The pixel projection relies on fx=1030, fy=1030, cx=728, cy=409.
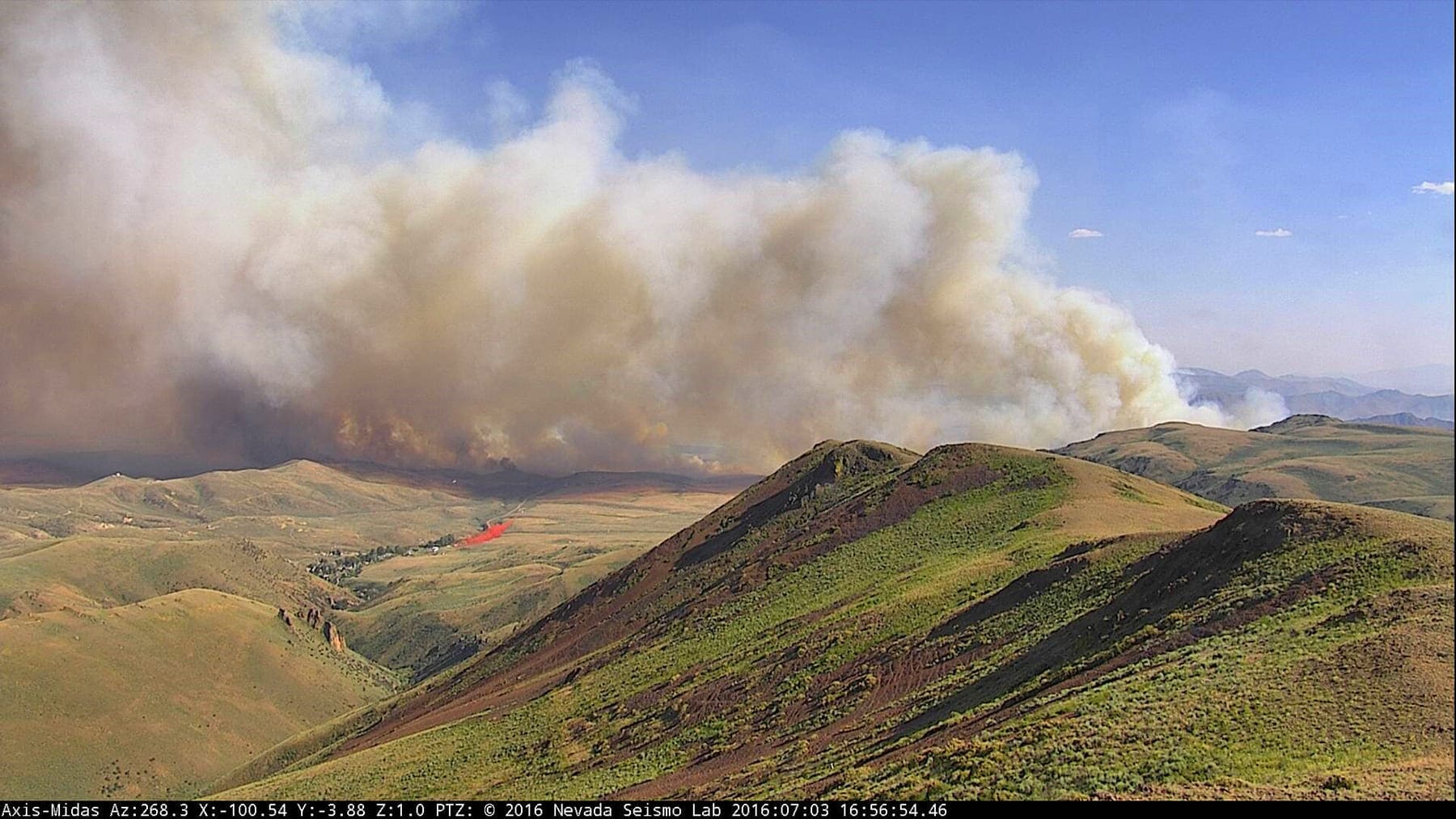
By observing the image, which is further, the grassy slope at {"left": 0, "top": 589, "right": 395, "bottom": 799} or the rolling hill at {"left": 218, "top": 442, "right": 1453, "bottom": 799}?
the grassy slope at {"left": 0, "top": 589, "right": 395, "bottom": 799}

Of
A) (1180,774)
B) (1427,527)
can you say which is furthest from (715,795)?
(1427,527)

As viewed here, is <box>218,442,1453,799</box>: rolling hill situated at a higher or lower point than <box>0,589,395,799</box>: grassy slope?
higher

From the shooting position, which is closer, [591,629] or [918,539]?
[918,539]

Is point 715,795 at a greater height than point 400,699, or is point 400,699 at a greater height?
point 715,795

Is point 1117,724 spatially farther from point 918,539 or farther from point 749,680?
point 918,539
